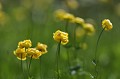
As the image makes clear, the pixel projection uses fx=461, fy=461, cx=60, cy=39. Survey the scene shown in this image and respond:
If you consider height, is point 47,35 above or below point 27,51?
above

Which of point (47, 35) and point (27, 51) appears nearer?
point (27, 51)

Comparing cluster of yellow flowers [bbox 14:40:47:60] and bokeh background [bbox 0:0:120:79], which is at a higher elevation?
bokeh background [bbox 0:0:120:79]

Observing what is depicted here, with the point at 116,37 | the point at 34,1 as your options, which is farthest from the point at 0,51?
the point at 34,1

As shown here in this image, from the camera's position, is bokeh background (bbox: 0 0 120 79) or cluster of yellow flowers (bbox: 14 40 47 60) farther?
bokeh background (bbox: 0 0 120 79)

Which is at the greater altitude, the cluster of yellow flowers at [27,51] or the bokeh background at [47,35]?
the bokeh background at [47,35]

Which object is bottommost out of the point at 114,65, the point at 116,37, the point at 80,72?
the point at 80,72

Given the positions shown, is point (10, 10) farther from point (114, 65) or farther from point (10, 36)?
point (114, 65)

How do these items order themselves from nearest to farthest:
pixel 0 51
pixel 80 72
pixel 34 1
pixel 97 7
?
pixel 80 72 → pixel 0 51 → pixel 34 1 → pixel 97 7

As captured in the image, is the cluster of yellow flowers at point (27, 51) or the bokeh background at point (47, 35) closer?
the cluster of yellow flowers at point (27, 51)
